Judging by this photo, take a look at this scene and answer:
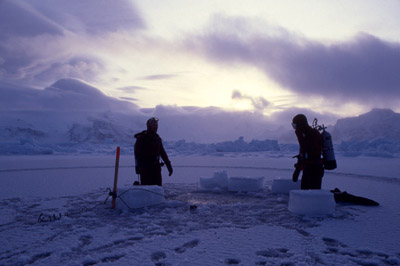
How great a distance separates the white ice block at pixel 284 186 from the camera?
22.9 feet

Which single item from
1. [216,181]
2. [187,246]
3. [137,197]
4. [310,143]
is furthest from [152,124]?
[187,246]

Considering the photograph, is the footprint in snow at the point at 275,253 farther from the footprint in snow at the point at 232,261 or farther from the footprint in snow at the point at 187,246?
the footprint in snow at the point at 187,246

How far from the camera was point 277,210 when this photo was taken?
5441mm

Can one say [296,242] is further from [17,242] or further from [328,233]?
[17,242]

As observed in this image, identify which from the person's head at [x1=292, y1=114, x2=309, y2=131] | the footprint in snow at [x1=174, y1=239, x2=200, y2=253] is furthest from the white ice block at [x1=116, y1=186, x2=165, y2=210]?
the person's head at [x1=292, y1=114, x2=309, y2=131]

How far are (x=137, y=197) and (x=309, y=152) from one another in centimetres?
330

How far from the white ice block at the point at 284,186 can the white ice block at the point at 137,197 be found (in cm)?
285

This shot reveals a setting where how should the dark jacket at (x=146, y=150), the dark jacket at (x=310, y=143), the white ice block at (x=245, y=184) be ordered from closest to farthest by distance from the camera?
the dark jacket at (x=310, y=143) → the dark jacket at (x=146, y=150) → the white ice block at (x=245, y=184)

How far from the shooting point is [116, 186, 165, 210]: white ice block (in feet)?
17.8

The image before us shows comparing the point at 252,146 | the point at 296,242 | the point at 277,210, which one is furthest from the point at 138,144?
the point at 252,146

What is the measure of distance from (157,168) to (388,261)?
4442 mm

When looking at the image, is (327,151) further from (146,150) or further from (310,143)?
(146,150)

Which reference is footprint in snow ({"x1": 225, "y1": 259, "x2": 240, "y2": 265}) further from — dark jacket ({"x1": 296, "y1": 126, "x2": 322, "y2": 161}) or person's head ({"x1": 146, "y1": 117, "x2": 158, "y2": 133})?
person's head ({"x1": 146, "y1": 117, "x2": 158, "y2": 133})

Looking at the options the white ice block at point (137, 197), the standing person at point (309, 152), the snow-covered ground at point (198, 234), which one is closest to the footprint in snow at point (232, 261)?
the snow-covered ground at point (198, 234)
